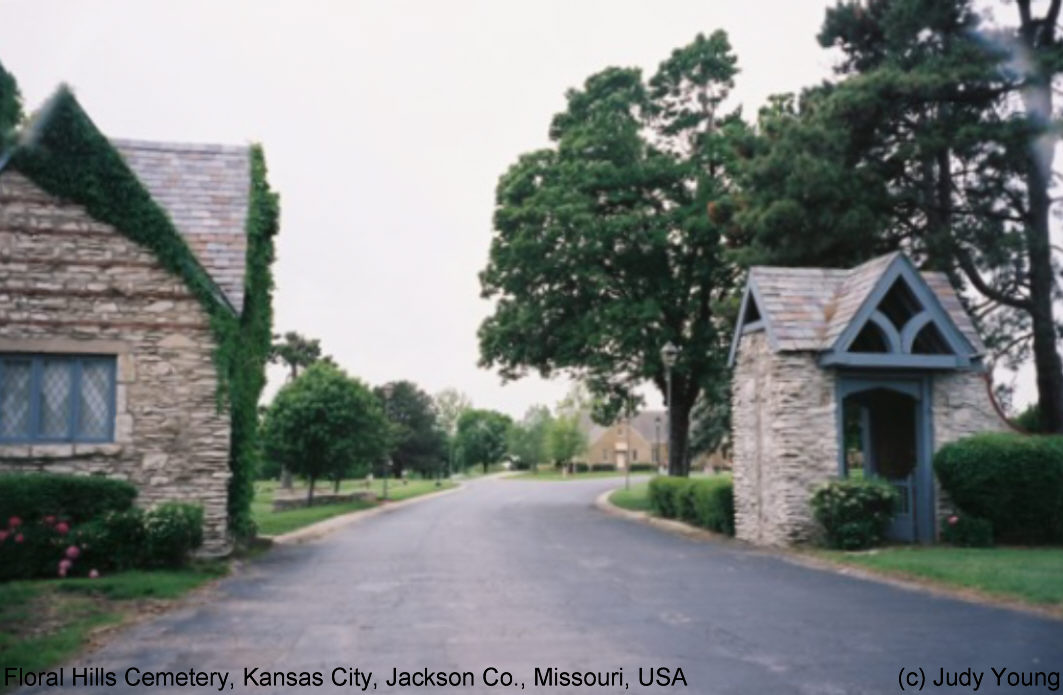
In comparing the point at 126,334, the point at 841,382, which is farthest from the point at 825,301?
the point at 126,334

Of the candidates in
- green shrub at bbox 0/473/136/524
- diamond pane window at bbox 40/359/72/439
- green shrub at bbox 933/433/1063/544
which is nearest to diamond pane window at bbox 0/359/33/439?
diamond pane window at bbox 40/359/72/439

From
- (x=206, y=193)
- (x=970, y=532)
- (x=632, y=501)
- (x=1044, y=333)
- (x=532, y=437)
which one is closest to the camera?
(x=970, y=532)

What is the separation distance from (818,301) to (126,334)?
13238mm

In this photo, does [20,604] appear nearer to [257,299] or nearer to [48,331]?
[48,331]

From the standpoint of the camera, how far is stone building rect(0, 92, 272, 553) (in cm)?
1390

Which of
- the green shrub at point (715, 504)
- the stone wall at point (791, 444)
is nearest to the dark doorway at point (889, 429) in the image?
the stone wall at point (791, 444)

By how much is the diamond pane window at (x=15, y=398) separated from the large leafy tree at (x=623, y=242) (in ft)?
61.3

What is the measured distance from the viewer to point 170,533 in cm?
1297

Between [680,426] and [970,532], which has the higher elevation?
[680,426]

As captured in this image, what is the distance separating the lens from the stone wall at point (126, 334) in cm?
1398

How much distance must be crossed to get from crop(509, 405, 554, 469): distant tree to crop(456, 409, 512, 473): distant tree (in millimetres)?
5029

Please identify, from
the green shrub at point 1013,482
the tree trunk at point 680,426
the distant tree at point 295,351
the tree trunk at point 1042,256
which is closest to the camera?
the green shrub at point 1013,482

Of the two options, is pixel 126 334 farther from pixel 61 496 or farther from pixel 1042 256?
pixel 1042 256

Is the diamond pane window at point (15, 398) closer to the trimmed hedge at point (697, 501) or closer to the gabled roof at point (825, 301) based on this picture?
the gabled roof at point (825, 301)
